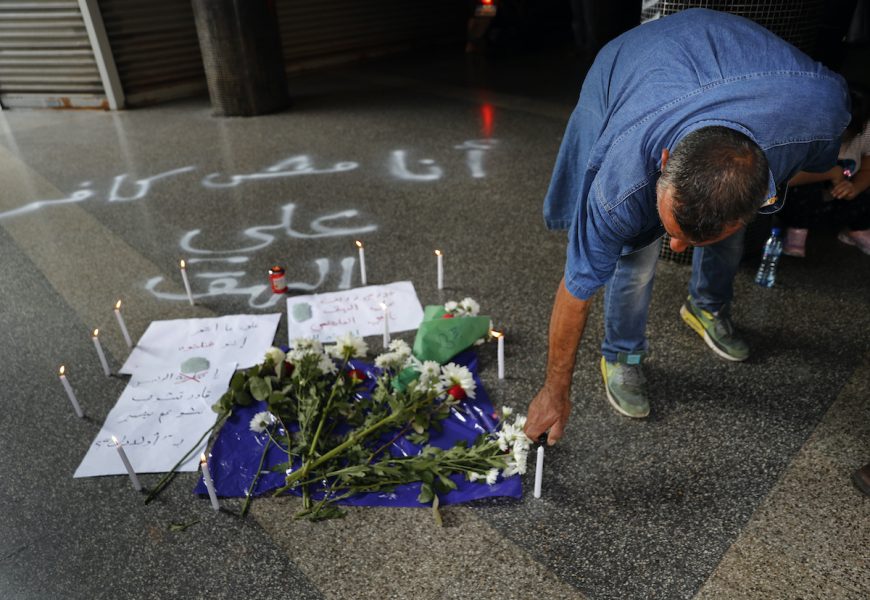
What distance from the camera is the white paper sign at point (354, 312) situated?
2.68 metres

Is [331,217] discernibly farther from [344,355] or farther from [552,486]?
Result: [552,486]

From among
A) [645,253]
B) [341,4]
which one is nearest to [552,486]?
[645,253]

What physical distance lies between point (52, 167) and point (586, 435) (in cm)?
460

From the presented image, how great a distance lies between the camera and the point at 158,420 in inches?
86.6

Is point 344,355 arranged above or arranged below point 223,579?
above

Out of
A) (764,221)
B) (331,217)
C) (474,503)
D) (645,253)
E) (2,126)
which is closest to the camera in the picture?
(474,503)

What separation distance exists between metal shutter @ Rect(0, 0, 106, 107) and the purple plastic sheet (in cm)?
547

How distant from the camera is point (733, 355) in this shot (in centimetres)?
245

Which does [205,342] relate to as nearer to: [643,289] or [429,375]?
[429,375]

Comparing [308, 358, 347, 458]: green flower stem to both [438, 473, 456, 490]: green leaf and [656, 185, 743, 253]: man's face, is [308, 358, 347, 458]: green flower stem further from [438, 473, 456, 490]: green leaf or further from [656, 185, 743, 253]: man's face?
[656, 185, 743, 253]: man's face

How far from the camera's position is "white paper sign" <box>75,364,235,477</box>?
204cm

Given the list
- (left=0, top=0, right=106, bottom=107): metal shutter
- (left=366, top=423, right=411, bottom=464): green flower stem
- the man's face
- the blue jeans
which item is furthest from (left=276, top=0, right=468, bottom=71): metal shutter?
the man's face

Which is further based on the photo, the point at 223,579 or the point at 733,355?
the point at 733,355

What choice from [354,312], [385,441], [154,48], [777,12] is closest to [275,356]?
[385,441]
